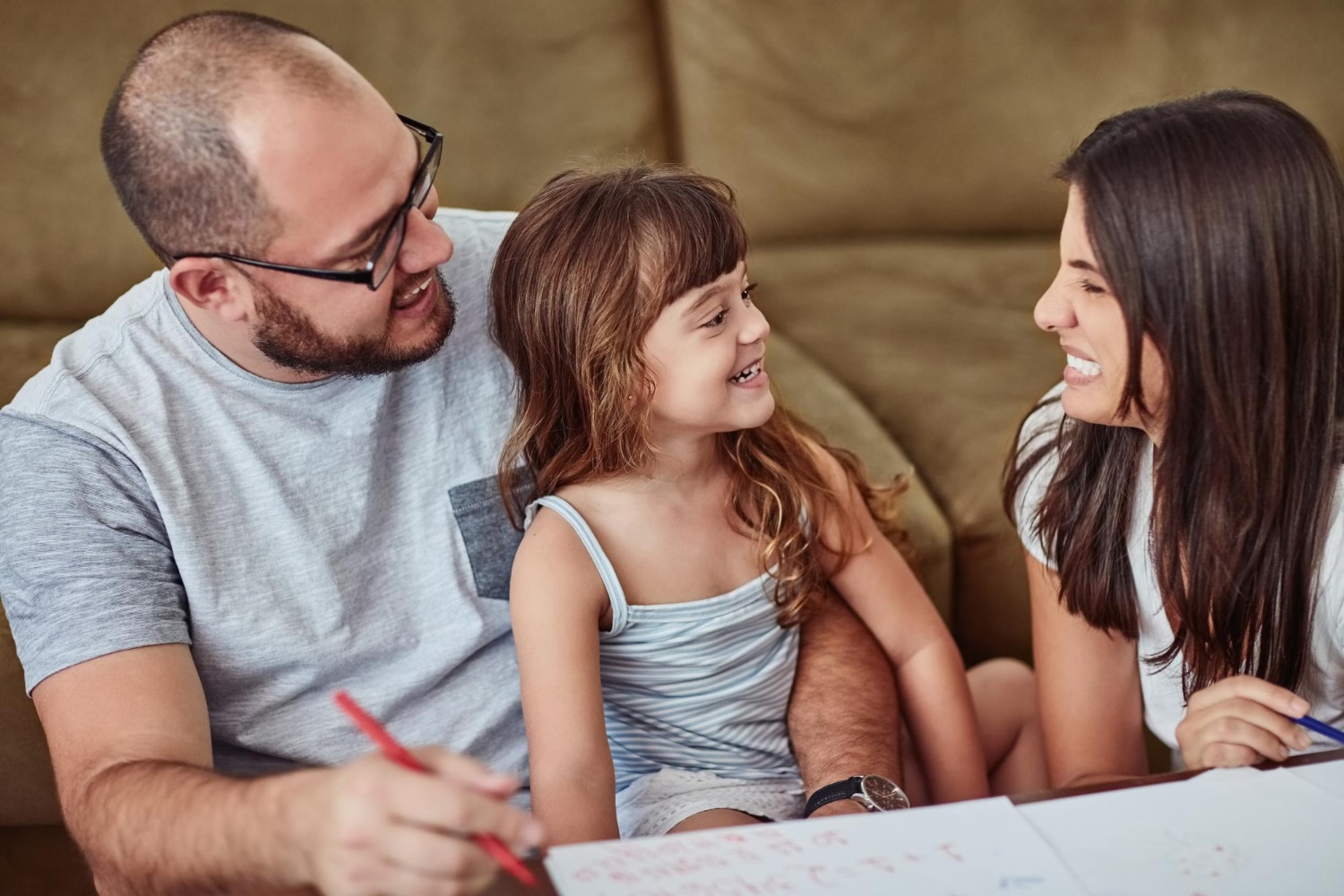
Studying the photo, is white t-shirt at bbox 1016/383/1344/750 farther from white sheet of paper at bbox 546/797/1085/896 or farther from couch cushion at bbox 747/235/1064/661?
white sheet of paper at bbox 546/797/1085/896

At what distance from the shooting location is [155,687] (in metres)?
1.12

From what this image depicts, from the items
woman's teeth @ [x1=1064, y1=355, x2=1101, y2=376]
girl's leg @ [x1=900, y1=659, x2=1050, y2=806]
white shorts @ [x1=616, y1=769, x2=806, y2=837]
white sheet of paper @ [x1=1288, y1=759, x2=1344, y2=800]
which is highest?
woman's teeth @ [x1=1064, y1=355, x2=1101, y2=376]

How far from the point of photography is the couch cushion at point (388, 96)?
6.07 ft

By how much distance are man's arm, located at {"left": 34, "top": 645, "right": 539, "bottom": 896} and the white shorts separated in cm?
42

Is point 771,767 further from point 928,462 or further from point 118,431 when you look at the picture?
point 118,431

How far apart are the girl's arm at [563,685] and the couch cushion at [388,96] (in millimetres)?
907

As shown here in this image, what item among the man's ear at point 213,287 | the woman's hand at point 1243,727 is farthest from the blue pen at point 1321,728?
the man's ear at point 213,287

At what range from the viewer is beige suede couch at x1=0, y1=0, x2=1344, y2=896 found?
6.06ft

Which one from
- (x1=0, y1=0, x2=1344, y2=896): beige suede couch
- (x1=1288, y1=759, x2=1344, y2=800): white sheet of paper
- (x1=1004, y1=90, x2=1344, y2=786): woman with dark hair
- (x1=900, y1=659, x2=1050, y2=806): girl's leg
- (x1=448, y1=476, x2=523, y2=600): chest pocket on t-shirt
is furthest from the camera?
(x1=0, y1=0, x2=1344, y2=896): beige suede couch

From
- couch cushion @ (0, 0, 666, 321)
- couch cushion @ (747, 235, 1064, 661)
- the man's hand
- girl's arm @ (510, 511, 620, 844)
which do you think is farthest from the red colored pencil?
couch cushion @ (0, 0, 666, 321)

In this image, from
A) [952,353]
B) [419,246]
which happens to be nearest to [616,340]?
[419,246]

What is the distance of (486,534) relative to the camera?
1374 mm

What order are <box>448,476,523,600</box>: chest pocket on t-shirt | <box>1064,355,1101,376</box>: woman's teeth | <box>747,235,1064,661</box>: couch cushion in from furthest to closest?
<box>747,235,1064,661</box>: couch cushion
<box>448,476,523,600</box>: chest pocket on t-shirt
<box>1064,355,1101,376</box>: woman's teeth

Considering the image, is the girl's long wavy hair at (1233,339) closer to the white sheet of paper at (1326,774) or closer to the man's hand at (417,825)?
the white sheet of paper at (1326,774)
